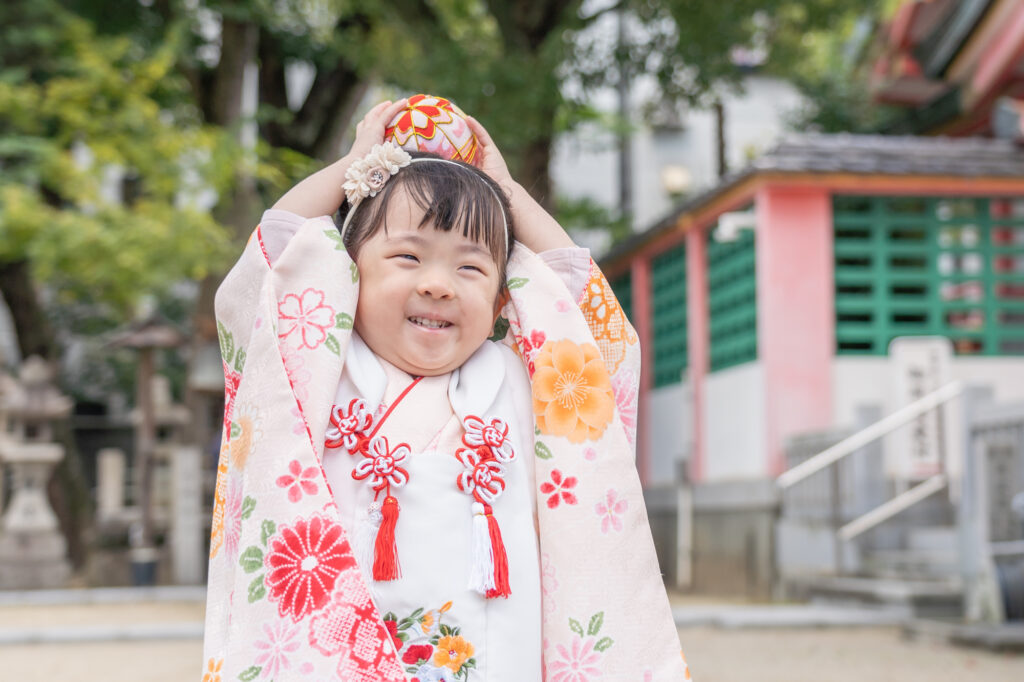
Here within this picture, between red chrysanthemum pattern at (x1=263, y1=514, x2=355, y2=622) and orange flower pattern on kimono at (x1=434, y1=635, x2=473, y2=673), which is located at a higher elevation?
red chrysanthemum pattern at (x1=263, y1=514, x2=355, y2=622)

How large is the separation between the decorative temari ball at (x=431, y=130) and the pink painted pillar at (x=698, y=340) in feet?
32.3

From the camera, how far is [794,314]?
1021 centimetres

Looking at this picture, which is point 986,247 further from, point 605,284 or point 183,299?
point 183,299

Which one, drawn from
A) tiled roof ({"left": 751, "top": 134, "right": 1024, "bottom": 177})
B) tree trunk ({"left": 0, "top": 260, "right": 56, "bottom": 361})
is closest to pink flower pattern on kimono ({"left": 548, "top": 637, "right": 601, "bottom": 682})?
tiled roof ({"left": 751, "top": 134, "right": 1024, "bottom": 177})

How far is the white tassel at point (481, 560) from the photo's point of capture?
194 centimetres

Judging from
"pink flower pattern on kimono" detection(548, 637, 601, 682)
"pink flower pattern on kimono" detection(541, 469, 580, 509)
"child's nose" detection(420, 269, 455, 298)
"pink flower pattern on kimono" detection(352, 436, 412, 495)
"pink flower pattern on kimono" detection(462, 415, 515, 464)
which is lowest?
"pink flower pattern on kimono" detection(548, 637, 601, 682)

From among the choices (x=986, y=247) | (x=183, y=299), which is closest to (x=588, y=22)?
(x=986, y=247)

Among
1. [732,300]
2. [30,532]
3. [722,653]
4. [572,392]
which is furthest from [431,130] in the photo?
[30,532]

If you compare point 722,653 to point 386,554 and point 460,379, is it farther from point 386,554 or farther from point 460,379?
point 386,554

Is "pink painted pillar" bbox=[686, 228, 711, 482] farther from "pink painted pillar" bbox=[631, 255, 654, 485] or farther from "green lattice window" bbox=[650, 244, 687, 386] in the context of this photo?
"pink painted pillar" bbox=[631, 255, 654, 485]

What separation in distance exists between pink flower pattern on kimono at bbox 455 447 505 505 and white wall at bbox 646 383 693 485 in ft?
32.4

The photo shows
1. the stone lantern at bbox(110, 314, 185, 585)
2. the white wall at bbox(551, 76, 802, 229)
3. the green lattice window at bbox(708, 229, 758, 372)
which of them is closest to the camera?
the green lattice window at bbox(708, 229, 758, 372)

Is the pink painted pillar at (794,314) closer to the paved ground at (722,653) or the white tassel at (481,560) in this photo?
the paved ground at (722,653)

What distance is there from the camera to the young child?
6.18ft
